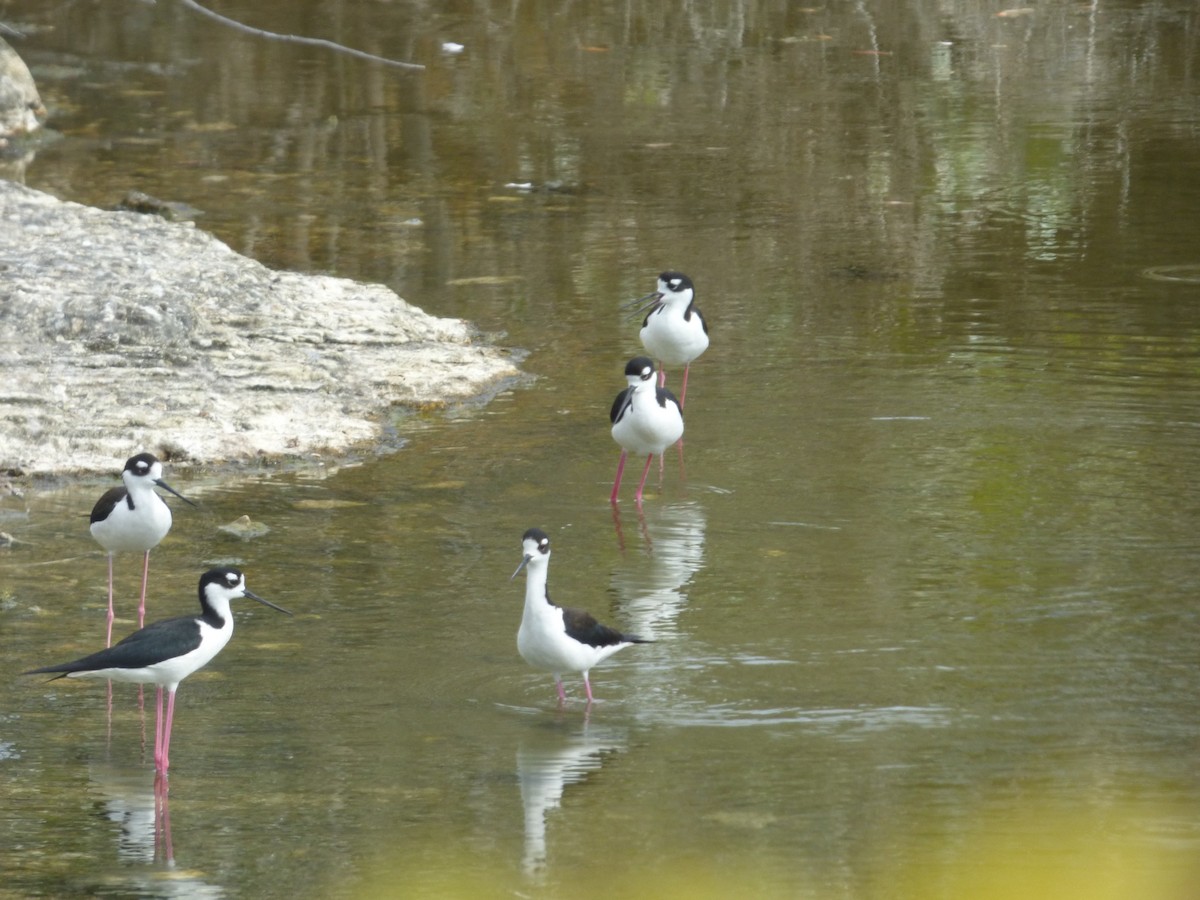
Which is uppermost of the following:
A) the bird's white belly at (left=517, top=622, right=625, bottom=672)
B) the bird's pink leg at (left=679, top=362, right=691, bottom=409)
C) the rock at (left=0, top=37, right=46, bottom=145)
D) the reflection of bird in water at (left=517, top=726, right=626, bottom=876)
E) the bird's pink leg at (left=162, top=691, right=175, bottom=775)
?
the rock at (left=0, top=37, right=46, bottom=145)

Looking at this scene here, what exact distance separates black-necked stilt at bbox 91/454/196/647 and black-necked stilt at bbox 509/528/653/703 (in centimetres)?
172

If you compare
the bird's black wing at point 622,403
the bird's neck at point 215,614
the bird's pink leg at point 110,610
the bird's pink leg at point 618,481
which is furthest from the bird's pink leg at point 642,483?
the bird's neck at point 215,614

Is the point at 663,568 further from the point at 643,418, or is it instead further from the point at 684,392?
the point at 684,392

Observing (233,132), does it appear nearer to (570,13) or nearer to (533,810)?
(570,13)

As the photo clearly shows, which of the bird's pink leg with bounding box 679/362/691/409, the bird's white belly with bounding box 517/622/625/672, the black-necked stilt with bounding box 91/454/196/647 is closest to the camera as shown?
the bird's white belly with bounding box 517/622/625/672

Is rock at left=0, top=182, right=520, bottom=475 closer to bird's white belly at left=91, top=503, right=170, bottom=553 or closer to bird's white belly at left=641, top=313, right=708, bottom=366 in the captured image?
bird's white belly at left=641, top=313, right=708, bottom=366

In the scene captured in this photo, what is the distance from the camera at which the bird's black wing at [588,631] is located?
7281 millimetres

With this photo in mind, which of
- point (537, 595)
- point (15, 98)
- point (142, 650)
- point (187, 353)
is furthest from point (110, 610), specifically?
→ point (15, 98)

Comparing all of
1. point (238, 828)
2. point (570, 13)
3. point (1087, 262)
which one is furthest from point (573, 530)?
point (570, 13)

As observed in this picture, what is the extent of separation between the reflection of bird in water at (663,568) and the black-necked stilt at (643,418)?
0.34m

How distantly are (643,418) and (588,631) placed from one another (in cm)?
278

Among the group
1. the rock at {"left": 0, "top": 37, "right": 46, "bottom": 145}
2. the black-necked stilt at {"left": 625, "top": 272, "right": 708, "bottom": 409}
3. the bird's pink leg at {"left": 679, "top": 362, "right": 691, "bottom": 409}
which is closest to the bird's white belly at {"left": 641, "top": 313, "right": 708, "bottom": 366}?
the black-necked stilt at {"left": 625, "top": 272, "right": 708, "bottom": 409}

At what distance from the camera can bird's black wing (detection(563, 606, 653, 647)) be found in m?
7.28

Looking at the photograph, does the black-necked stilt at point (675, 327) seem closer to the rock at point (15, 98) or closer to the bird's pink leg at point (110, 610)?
the bird's pink leg at point (110, 610)
